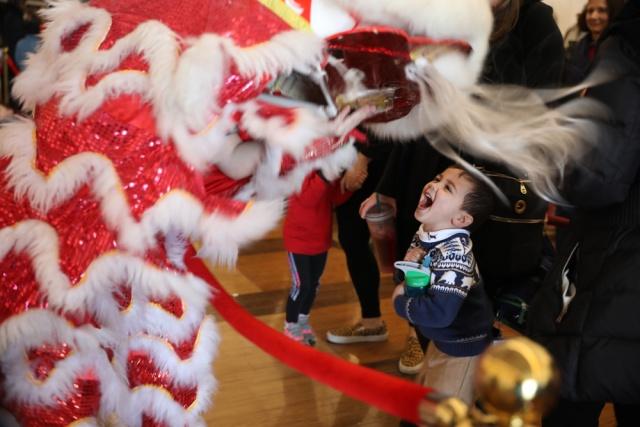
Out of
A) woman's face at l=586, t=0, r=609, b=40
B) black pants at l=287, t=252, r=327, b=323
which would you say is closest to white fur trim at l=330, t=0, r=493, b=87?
black pants at l=287, t=252, r=327, b=323

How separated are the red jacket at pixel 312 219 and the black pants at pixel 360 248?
0.06 m

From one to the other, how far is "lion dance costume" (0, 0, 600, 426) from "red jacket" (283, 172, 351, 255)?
1.30 metres

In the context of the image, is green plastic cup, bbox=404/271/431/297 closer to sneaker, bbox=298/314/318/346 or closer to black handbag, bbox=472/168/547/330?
black handbag, bbox=472/168/547/330

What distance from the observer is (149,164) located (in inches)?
37.9

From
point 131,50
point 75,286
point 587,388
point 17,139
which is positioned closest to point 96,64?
point 131,50

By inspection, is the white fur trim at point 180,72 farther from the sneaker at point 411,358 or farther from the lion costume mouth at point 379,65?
the sneaker at point 411,358

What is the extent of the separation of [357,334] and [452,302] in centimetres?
111

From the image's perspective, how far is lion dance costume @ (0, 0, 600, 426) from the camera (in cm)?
96

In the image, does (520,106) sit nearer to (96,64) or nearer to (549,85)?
(549,85)

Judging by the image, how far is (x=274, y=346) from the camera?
979mm

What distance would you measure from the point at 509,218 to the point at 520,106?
69 cm

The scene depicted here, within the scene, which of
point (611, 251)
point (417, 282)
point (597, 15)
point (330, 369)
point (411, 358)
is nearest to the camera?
point (330, 369)

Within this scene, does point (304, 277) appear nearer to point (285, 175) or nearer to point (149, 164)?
point (285, 175)

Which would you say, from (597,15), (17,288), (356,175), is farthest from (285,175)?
(597,15)
